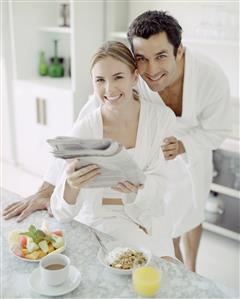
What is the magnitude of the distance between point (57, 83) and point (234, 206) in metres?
1.85

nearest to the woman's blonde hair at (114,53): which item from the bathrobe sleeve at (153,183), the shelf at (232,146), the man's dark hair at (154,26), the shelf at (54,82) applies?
the man's dark hair at (154,26)

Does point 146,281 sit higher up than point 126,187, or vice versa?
point 126,187

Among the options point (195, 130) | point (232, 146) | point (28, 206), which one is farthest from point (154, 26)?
point (232, 146)

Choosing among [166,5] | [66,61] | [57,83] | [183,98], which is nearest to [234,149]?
[183,98]

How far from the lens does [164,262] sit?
1198mm

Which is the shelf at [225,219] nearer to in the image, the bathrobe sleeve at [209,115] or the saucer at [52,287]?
the bathrobe sleeve at [209,115]

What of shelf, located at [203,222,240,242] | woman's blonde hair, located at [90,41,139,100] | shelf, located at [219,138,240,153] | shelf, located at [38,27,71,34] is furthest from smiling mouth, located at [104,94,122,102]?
shelf, located at [38,27,71,34]

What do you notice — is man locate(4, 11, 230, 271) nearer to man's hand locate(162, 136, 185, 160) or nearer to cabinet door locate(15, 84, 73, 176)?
man's hand locate(162, 136, 185, 160)

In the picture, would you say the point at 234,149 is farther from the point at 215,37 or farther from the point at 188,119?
the point at 215,37

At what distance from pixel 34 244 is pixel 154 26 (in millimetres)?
879

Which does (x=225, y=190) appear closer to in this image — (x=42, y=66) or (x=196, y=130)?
(x=196, y=130)

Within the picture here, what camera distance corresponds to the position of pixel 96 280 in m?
1.12

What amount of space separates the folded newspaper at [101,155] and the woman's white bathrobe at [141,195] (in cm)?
18

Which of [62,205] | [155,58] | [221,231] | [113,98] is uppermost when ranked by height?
[155,58]
